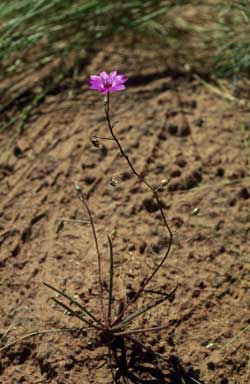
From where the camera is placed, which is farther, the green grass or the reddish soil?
the green grass

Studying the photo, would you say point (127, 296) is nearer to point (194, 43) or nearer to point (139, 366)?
point (139, 366)

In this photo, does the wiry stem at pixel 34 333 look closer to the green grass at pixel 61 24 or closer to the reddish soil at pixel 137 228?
the reddish soil at pixel 137 228

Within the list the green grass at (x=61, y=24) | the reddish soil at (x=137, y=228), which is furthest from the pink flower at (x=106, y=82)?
the green grass at (x=61, y=24)

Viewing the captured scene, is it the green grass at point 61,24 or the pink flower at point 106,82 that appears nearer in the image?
the pink flower at point 106,82

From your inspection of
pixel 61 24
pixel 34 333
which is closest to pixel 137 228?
pixel 34 333

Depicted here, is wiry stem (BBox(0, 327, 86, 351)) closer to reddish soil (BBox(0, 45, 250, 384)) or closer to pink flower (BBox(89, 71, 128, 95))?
reddish soil (BBox(0, 45, 250, 384))

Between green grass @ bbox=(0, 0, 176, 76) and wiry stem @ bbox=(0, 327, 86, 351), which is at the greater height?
green grass @ bbox=(0, 0, 176, 76)

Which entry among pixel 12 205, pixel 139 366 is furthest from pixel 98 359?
pixel 12 205

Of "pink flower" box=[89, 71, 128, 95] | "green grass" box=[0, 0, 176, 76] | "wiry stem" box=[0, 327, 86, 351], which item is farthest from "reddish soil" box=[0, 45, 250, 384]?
"pink flower" box=[89, 71, 128, 95]

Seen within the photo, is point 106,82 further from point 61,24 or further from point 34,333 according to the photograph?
point 61,24
